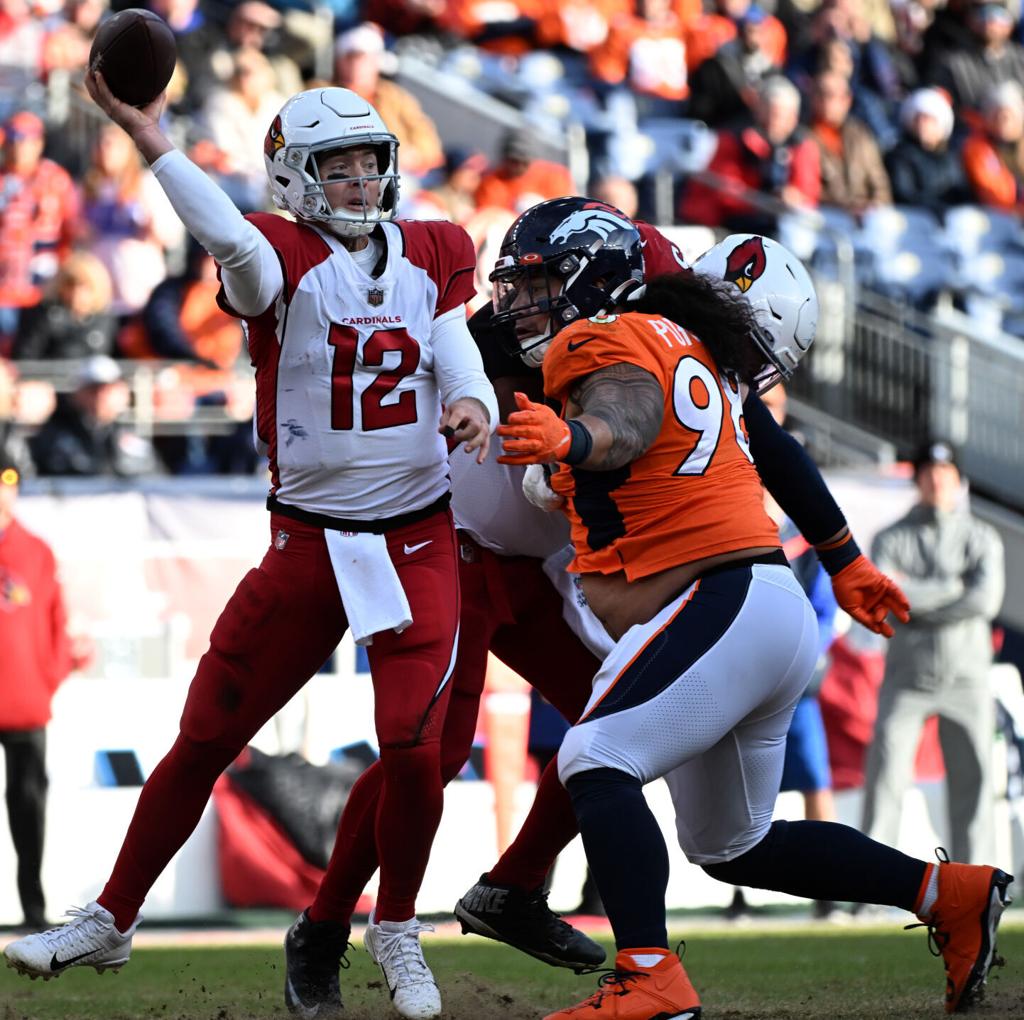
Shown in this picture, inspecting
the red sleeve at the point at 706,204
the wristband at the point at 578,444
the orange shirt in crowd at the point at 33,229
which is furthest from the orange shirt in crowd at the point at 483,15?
the wristband at the point at 578,444

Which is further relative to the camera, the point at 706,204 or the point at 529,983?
the point at 706,204

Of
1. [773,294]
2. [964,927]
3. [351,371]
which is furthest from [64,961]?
[773,294]

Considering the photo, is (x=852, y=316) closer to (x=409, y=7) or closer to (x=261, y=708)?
(x=409, y=7)

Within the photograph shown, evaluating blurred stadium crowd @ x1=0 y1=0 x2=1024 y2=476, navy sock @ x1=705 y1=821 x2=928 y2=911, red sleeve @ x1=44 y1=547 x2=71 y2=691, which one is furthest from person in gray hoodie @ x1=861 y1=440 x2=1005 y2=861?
navy sock @ x1=705 y1=821 x2=928 y2=911

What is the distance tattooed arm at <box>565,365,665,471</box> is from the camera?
4066mm

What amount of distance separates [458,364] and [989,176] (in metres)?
9.87

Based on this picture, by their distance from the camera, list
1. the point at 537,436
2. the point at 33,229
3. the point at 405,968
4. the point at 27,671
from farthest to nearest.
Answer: the point at 33,229 < the point at 27,671 < the point at 405,968 < the point at 537,436

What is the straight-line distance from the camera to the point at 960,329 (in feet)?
36.0

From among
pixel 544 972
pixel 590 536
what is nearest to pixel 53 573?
pixel 544 972

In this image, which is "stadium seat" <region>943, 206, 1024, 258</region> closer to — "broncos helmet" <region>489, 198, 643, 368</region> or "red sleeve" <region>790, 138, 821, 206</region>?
"red sleeve" <region>790, 138, 821, 206</region>

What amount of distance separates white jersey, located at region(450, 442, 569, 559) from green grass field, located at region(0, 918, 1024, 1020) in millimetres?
1250

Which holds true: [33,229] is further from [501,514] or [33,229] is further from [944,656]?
[501,514]

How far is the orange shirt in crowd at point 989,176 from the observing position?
1362 cm

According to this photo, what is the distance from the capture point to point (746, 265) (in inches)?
195
